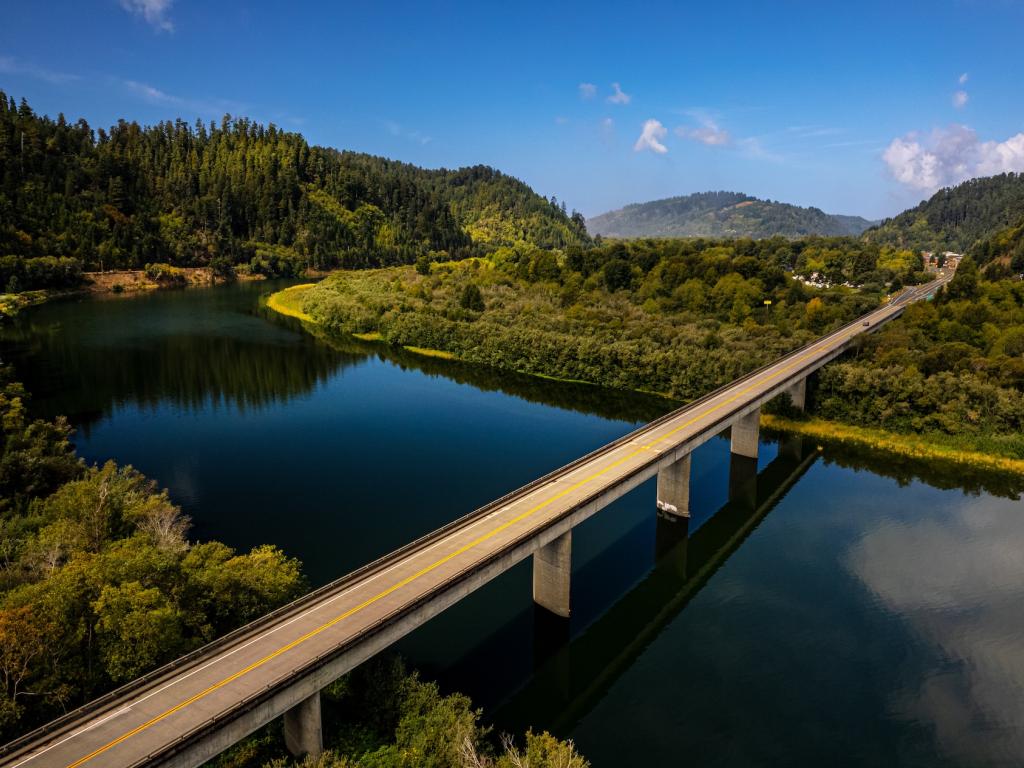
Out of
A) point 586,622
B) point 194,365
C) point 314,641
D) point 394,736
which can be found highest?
point 194,365

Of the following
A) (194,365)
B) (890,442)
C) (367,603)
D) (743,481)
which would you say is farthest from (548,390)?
(367,603)

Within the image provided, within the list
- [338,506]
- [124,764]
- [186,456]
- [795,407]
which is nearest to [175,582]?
[124,764]

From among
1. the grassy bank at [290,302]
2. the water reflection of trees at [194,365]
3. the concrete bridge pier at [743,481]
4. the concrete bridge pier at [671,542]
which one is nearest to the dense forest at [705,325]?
the grassy bank at [290,302]

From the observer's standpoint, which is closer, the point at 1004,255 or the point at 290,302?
the point at 1004,255

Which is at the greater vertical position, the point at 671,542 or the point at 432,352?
the point at 432,352

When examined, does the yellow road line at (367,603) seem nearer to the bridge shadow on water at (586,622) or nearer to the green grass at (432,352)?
the bridge shadow on water at (586,622)

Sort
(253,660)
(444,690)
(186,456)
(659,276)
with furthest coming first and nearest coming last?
(659,276) → (186,456) → (444,690) → (253,660)

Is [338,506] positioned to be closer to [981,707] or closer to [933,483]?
[981,707]

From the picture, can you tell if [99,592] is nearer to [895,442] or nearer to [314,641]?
[314,641]
